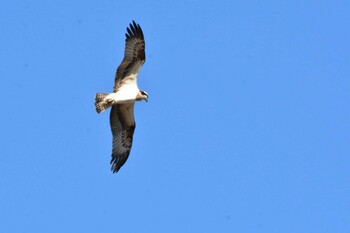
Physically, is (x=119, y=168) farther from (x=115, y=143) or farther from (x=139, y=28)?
(x=139, y=28)

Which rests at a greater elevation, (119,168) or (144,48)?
(144,48)

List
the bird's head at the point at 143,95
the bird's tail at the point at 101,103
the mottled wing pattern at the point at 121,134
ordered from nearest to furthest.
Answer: the bird's tail at the point at 101,103 → the bird's head at the point at 143,95 → the mottled wing pattern at the point at 121,134

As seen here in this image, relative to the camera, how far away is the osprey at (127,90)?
2875cm

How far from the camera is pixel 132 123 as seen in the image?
1175 inches

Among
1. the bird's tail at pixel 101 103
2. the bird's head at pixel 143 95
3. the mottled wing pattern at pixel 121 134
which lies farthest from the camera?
the mottled wing pattern at pixel 121 134

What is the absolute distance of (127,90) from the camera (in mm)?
29078

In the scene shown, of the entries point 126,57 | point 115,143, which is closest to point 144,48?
point 126,57

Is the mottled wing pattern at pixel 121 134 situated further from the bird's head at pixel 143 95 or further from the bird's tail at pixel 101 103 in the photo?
the bird's tail at pixel 101 103

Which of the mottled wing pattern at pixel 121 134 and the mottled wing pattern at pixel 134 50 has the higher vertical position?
the mottled wing pattern at pixel 134 50

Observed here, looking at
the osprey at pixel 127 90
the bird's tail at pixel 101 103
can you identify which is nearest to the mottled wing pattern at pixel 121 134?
the osprey at pixel 127 90

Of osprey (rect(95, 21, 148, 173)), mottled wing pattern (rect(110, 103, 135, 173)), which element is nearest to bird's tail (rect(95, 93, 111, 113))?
osprey (rect(95, 21, 148, 173))

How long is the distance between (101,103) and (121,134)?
148cm

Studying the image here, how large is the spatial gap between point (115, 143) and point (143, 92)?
1.72 m

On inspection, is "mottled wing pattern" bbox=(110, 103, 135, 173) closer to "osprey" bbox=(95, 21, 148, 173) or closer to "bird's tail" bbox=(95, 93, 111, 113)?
"osprey" bbox=(95, 21, 148, 173)
